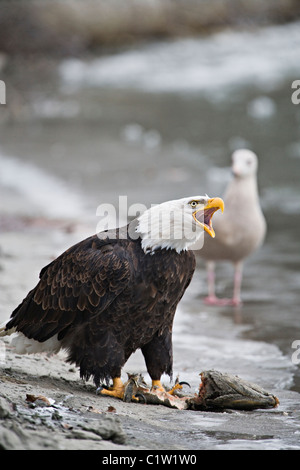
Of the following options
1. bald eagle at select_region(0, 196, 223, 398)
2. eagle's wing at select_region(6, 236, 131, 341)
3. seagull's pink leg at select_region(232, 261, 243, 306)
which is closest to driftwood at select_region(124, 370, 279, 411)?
bald eagle at select_region(0, 196, 223, 398)

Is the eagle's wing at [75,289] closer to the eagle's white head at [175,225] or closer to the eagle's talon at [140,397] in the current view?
the eagle's white head at [175,225]

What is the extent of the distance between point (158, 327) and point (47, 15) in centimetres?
2586

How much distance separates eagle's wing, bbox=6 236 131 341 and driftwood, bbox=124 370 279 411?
24.8 inches

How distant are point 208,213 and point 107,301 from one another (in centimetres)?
93

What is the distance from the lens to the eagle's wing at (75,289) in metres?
5.67

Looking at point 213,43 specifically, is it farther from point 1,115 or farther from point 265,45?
point 1,115

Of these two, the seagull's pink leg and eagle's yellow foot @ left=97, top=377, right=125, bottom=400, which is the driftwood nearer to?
eagle's yellow foot @ left=97, top=377, right=125, bottom=400

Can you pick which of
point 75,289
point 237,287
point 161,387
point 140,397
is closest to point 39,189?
point 237,287

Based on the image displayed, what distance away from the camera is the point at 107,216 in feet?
42.7

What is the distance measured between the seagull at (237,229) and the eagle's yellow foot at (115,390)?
3.76 meters

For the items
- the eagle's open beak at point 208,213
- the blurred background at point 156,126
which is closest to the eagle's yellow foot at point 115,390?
the eagle's open beak at point 208,213

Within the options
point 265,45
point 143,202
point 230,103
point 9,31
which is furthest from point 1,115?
point 265,45

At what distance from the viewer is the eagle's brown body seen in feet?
18.6

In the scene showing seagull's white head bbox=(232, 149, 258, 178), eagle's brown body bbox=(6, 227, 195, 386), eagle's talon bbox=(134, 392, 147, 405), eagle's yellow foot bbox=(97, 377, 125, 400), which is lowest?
eagle's talon bbox=(134, 392, 147, 405)
